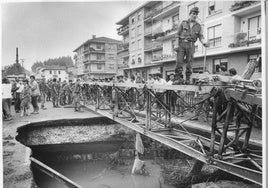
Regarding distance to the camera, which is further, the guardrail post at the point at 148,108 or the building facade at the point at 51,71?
the building facade at the point at 51,71

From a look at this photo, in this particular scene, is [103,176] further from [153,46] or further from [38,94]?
[153,46]

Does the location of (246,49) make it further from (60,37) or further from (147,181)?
(60,37)

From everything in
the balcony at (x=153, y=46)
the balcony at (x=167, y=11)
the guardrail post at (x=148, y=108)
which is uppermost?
the balcony at (x=167, y=11)

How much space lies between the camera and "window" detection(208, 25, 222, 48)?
15902 mm

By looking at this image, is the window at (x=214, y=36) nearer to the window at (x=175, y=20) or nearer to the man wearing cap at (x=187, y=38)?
the window at (x=175, y=20)

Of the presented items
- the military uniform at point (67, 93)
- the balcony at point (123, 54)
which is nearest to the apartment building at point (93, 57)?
the military uniform at point (67, 93)

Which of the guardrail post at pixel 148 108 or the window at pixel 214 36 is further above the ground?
the window at pixel 214 36

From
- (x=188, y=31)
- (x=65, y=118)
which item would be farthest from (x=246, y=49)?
(x=65, y=118)

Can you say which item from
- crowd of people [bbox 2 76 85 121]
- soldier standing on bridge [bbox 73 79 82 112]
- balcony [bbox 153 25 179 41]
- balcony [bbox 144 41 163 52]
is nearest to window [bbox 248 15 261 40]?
balcony [bbox 153 25 179 41]

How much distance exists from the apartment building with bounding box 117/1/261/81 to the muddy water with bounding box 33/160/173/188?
14.5 feet

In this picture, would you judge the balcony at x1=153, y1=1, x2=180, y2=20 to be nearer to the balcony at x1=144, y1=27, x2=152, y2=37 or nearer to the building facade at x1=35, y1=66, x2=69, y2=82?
the balcony at x1=144, y1=27, x2=152, y2=37

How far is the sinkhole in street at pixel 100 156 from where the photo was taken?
7418 mm

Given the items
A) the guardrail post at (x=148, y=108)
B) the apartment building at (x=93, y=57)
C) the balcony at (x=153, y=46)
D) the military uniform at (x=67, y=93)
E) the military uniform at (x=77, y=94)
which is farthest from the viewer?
the balcony at (x=153, y=46)

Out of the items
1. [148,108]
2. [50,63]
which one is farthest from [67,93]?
[148,108]
